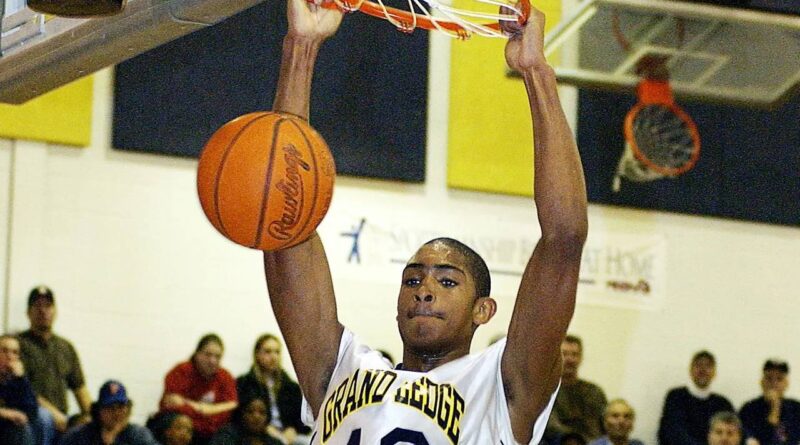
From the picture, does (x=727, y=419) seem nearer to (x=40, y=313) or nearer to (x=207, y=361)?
(x=207, y=361)

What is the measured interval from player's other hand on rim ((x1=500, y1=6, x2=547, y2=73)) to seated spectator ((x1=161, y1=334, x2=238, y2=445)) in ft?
17.0

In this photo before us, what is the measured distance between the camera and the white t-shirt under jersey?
3.64 meters

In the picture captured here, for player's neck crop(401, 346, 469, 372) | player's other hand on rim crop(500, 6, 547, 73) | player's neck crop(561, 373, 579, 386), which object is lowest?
player's neck crop(561, 373, 579, 386)

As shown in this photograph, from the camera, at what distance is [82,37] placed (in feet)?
15.9

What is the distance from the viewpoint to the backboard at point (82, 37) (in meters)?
4.64

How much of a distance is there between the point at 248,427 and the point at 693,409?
3511 millimetres

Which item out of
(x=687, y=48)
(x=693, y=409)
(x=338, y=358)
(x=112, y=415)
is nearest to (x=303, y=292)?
(x=338, y=358)

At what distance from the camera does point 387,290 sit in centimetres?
1021

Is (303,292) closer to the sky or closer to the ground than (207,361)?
closer to the sky

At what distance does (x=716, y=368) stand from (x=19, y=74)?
7.17 m

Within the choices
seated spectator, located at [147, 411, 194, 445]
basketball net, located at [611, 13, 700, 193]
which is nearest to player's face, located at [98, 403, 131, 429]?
seated spectator, located at [147, 411, 194, 445]

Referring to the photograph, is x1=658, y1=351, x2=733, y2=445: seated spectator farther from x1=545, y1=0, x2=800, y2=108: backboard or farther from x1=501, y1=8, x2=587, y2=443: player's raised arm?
x1=501, y1=8, x2=587, y2=443: player's raised arm

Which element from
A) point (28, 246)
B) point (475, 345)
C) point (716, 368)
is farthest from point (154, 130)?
point (716, 368)

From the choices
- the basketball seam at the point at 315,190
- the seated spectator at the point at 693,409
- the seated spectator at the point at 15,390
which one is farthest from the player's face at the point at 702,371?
the basketball seam at the point at 315,190
